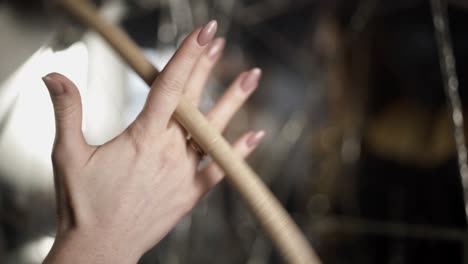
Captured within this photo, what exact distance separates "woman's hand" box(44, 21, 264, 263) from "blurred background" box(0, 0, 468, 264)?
143 mm

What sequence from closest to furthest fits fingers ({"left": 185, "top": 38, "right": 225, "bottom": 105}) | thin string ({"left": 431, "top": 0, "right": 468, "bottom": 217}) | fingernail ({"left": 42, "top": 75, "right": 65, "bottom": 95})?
fingernail ({"left": 42, "top": 75, "right": 65, "bottom": 95}) → fingers ({"left": 185, "top": 38, "right": 225, "bottom": 105}) → thin string ({"left": 431, "top": 0, "right": 468, "bottom": 217})

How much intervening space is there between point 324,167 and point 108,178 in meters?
0.50

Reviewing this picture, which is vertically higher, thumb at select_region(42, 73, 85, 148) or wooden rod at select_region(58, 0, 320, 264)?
thumb at select_region(42, 73, 85, 148)

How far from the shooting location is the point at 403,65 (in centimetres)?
65

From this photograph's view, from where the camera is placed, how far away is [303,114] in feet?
2.57

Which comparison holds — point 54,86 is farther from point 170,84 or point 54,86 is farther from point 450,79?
point 450,79

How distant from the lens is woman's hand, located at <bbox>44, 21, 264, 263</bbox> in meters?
0.31

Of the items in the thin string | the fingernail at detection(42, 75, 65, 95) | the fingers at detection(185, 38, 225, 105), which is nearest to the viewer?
the fingernail at detection(42, 75, 65, 95)

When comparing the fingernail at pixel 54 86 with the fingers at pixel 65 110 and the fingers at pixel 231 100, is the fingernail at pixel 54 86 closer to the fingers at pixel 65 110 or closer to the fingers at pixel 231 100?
the fingers at pixel 65 110

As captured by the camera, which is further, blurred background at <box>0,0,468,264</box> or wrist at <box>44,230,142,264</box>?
blurred background at <box>0,0,468,264</box>

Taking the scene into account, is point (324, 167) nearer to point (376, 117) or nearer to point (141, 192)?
point (376, 117)

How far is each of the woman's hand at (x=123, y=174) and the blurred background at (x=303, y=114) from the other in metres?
0.14

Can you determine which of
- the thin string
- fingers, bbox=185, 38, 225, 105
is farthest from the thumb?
the thin string

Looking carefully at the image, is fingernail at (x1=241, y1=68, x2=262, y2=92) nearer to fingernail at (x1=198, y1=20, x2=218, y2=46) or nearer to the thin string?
fingernail at (x1=198, y1=20, x2=218, y2=46)
